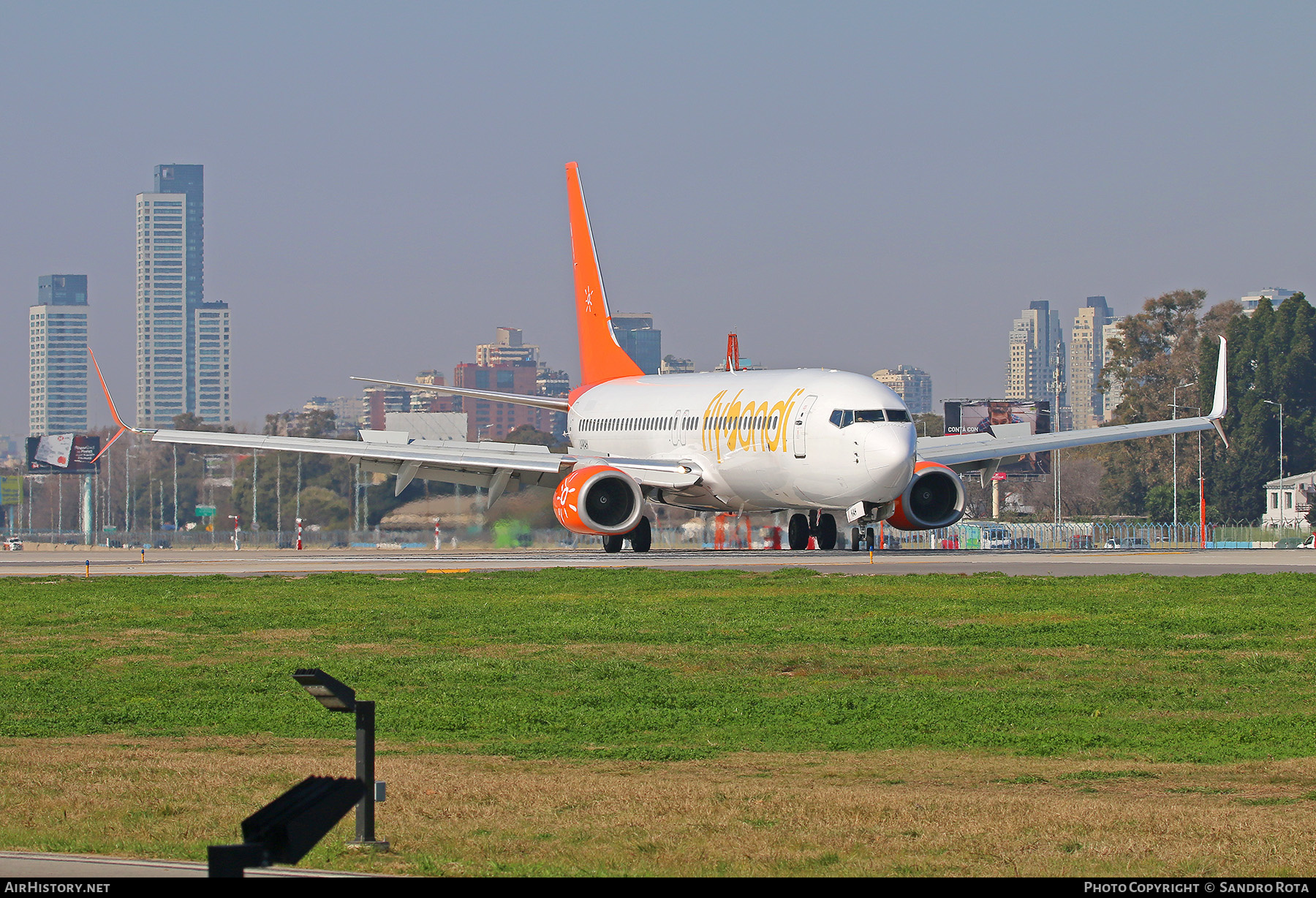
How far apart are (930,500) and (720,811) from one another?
30.1 m

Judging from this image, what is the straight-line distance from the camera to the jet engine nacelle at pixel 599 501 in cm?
3916

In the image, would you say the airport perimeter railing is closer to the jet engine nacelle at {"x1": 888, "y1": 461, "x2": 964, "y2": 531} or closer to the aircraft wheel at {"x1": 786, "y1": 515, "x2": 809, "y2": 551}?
the aircraft wheel at {"x1": 786, "y1": 515, "x2": 809, "y2": 551}

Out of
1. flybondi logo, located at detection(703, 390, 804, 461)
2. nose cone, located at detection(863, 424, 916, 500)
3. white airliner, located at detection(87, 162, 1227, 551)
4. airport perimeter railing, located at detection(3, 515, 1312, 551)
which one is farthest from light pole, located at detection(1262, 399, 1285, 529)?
nose cone, located at detection(863, 424, 916, 500)

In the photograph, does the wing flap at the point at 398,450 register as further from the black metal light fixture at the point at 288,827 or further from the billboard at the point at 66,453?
the billboard at the point at 66,453

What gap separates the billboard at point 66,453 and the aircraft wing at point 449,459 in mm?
108159

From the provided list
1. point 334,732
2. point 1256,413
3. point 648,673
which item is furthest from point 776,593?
point 1256,413

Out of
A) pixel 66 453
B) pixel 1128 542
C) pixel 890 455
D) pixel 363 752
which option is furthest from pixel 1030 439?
pixel 66 453

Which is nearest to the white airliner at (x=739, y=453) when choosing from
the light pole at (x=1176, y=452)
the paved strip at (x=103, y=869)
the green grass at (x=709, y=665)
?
the green grass at (x=709, y=665)

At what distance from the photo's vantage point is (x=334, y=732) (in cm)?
1279

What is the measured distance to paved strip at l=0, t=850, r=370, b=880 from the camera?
24.4ft

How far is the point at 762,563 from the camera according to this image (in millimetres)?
34938

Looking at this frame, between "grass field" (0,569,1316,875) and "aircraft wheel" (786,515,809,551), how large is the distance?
1775 centimetres

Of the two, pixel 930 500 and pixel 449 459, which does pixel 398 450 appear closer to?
pixel 449 459

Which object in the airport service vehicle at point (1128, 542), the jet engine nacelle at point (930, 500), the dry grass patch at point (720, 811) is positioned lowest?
the airport service vehicle at point (1128, 542)
